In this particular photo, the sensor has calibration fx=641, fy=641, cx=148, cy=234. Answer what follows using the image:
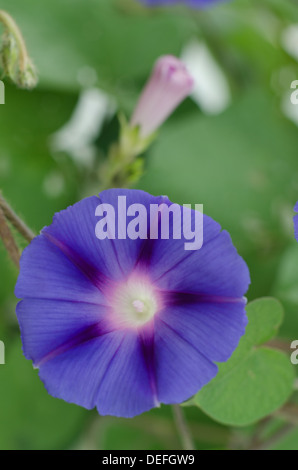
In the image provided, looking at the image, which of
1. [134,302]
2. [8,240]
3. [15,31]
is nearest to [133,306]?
[134,302]

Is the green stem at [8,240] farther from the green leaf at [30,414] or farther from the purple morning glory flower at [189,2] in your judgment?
the purple morning glory flower at [189,2]

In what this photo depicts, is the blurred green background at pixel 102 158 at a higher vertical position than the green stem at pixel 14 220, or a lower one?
higher

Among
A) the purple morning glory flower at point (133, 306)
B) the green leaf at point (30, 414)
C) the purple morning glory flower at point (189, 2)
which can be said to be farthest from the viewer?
the purple morning glory flower at point (189, 2)

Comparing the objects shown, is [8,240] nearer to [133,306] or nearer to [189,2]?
[133,306]

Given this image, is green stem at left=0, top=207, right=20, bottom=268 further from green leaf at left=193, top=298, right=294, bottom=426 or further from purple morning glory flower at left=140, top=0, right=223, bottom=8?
purple morning glory flower at left=140, top=0, right=223, bottom=8

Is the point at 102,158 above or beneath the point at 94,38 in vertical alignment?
beneath

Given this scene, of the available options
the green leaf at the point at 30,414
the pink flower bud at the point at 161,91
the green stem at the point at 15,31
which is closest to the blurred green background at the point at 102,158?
the green leaf at the point at 30,414

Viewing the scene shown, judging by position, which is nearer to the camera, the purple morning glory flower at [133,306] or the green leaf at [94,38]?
the purple morning glory flower at [133,306]
